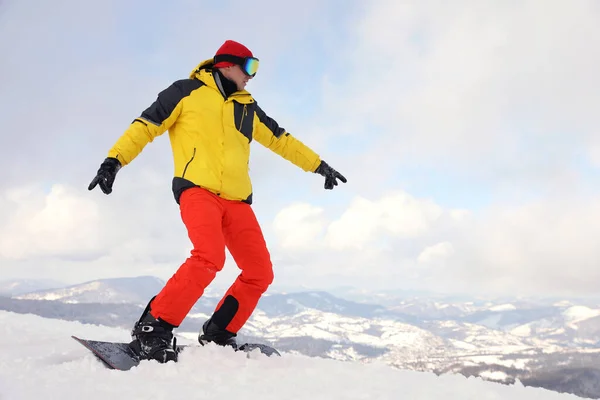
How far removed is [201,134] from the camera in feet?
15.6

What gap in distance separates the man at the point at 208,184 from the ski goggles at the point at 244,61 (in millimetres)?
11

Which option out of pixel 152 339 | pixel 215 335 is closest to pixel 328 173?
pixel 215 335

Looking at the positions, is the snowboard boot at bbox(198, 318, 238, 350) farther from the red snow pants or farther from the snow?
the snow

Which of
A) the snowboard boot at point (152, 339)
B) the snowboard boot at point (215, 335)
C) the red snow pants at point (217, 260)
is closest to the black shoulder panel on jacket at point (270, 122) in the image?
the red snow pants at point (217, 260)

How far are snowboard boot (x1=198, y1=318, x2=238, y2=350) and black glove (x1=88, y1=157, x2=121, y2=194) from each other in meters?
1.86

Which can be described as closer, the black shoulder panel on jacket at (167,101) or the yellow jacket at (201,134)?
the yellow jacket at (201,134)

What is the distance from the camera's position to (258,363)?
3.81 meters

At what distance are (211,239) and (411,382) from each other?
7.17 ft

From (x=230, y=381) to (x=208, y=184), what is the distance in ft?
6.77

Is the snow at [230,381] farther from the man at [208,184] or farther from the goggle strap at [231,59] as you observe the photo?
the goggle strap at [231,59]

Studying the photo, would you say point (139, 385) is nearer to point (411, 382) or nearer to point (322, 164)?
point (411, 382)

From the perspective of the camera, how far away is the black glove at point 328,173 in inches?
241

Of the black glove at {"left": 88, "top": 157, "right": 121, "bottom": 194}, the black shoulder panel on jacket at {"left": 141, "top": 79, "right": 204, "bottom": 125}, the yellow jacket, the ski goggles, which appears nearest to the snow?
the black glove at {"left": 88, "top": 157, "right": 121, "bottom": 194}

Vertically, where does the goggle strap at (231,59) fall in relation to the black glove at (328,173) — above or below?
above
